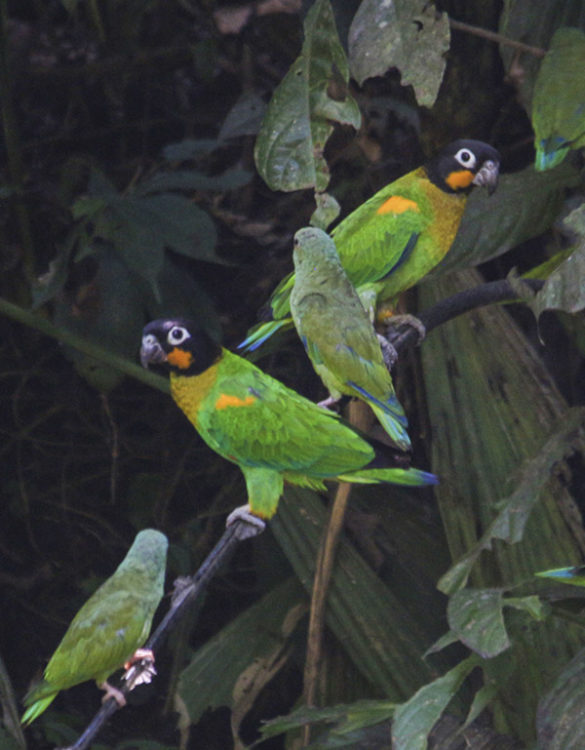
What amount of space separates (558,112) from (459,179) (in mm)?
99

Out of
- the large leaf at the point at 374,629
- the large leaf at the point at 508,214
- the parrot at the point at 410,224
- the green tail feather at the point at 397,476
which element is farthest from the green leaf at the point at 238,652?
the green tail feather at the point at 397,476

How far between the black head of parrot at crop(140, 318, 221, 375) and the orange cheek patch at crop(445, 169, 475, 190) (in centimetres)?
28

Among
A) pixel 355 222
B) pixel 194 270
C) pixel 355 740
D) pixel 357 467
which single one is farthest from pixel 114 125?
pixel 357 467

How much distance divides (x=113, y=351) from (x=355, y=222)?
0.56 m

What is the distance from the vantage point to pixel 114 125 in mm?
1812

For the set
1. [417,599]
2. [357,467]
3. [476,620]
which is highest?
[357,467]

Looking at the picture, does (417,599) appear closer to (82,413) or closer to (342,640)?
(342,640)

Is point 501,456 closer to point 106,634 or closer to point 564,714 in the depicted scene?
point 564,714

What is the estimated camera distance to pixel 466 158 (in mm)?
822

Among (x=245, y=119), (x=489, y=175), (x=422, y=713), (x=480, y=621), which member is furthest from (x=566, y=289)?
(x=245, y=119)

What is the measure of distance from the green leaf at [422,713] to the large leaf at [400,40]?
59 centimetres

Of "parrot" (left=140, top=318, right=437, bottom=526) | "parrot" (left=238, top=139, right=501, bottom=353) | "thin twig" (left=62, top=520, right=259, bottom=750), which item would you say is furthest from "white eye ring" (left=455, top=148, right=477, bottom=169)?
"thin twig" (left=62, top=520, right=259, bottom=750)

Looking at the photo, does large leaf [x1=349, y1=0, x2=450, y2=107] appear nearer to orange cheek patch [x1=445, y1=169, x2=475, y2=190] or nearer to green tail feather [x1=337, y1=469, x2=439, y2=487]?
orange cheek patch [x1=445, y1=169, x2=475, y2=190]

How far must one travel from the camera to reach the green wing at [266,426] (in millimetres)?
652
